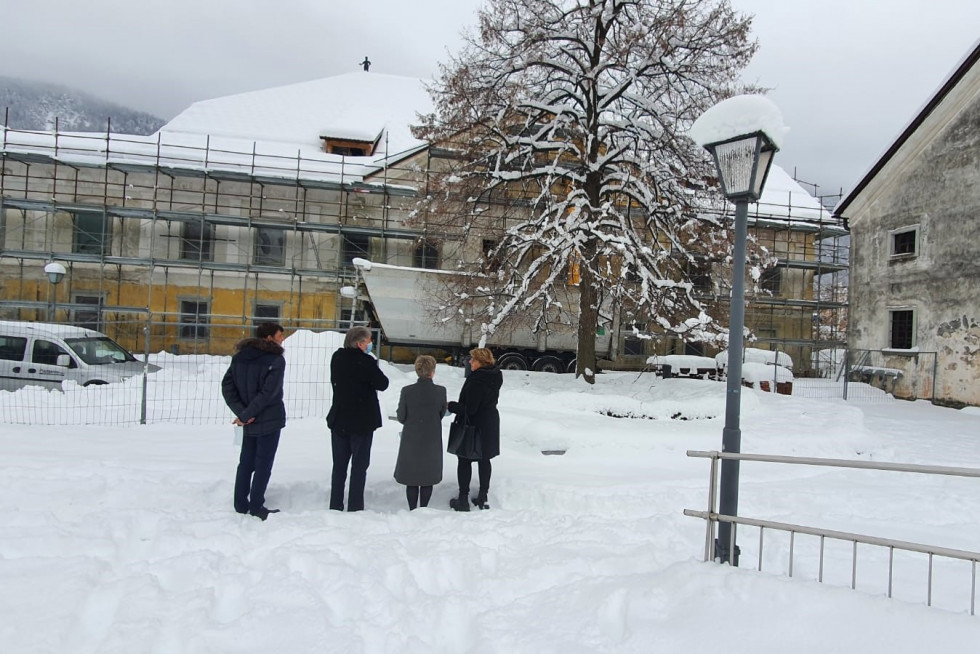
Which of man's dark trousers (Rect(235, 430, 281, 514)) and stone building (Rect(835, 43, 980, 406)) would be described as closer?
man's dark trousers (Rect(235, 430, 281, 514))

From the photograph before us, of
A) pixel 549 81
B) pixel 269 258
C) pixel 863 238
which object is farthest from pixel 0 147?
pixel 863 238

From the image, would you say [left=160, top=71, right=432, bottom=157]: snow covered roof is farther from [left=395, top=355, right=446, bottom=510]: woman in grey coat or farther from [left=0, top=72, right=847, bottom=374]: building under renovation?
[left=395, top=355, right=446, bottom=510]: woman in grey coat

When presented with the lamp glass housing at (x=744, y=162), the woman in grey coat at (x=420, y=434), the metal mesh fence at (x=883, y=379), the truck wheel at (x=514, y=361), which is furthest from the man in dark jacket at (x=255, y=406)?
the metal mesh fence at (x=883, y=379)

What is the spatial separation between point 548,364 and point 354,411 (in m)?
15.3

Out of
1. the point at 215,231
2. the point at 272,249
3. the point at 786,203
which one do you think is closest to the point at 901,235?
the point at 786,203

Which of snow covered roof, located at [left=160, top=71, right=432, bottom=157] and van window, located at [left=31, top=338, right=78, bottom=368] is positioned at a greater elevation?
snow covered roof, located at [left=160, top=71, right=432, bottom=157]

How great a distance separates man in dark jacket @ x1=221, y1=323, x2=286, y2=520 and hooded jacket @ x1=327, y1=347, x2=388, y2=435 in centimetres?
46

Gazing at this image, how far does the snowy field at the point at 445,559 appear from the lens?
3107 mm

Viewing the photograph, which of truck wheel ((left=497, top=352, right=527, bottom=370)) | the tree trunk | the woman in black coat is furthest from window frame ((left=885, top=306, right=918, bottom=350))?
the woman in black coat

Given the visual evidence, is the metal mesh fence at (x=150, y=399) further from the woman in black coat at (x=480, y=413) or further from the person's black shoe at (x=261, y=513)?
the woman in black coat at (x=480, y=413)

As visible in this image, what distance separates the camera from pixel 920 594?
3965 mm

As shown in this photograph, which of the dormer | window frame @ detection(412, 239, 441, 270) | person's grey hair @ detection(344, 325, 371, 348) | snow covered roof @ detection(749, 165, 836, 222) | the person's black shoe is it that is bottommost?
the person's black shoe

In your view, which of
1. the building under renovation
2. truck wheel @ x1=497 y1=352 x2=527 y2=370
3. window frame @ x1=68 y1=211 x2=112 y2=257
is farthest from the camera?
window frame @ x1=68 y1=211 x2=112 y2=257

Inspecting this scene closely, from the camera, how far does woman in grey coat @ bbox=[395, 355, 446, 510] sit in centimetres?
537
